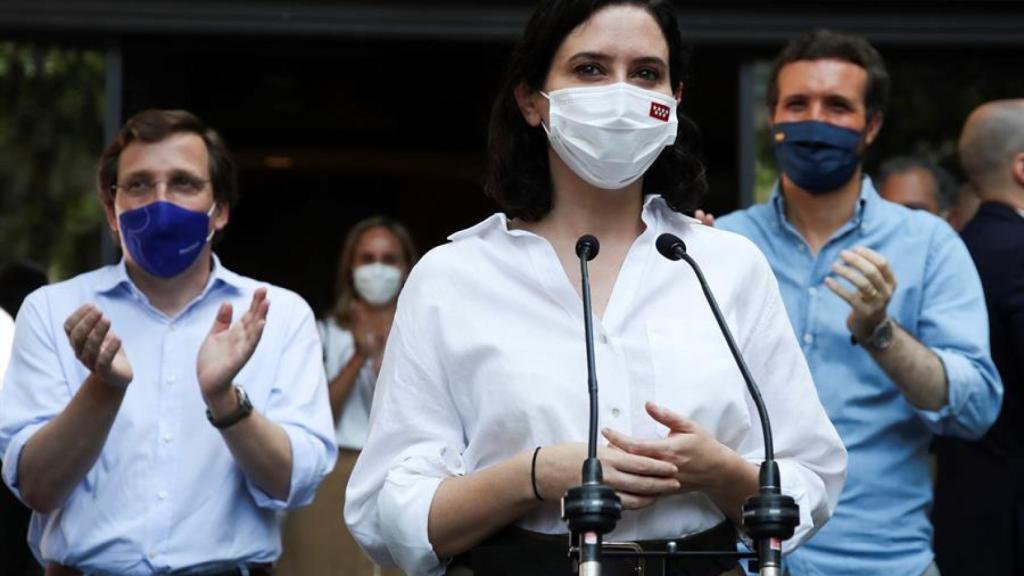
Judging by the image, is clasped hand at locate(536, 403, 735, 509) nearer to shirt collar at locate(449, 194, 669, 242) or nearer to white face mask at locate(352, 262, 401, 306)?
shirt collar at locate(449, 194, 669, 242)

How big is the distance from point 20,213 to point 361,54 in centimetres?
160

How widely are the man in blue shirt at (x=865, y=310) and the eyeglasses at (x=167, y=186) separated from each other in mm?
1618

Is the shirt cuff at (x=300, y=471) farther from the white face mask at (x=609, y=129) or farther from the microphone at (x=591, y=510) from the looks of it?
the microphone at (x=591, y=510)

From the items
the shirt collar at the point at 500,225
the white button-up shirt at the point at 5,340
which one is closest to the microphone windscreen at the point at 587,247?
the shirt collar at the point at 500,225

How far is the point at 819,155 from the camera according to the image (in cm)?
546

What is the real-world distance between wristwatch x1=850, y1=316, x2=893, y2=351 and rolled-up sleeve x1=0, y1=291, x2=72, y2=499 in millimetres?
2204

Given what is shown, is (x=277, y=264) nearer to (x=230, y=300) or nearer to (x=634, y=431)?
(x=230, y=300)

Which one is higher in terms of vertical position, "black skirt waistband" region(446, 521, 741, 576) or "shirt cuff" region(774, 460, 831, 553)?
"shirt cuff" region(774, 460, 831, 553)

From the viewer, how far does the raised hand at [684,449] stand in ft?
10.6

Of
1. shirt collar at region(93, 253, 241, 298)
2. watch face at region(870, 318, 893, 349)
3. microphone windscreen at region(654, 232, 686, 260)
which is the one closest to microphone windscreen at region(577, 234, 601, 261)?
microphone windscreen at region(654, 232, 686, 260)

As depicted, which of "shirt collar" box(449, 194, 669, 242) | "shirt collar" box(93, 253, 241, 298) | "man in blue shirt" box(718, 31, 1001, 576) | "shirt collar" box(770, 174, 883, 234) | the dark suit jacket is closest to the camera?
"shirt collar" box(449, 194, 669, 242)

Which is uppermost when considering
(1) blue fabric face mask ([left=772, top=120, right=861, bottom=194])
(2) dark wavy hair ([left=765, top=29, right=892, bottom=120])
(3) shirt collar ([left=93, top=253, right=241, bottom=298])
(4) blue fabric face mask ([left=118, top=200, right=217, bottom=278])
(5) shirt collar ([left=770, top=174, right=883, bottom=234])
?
(2) dark wavy hair ([left=765, top=29, right=892, bottom=120])

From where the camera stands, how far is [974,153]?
614cm

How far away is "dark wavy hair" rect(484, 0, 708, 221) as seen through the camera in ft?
12.4
